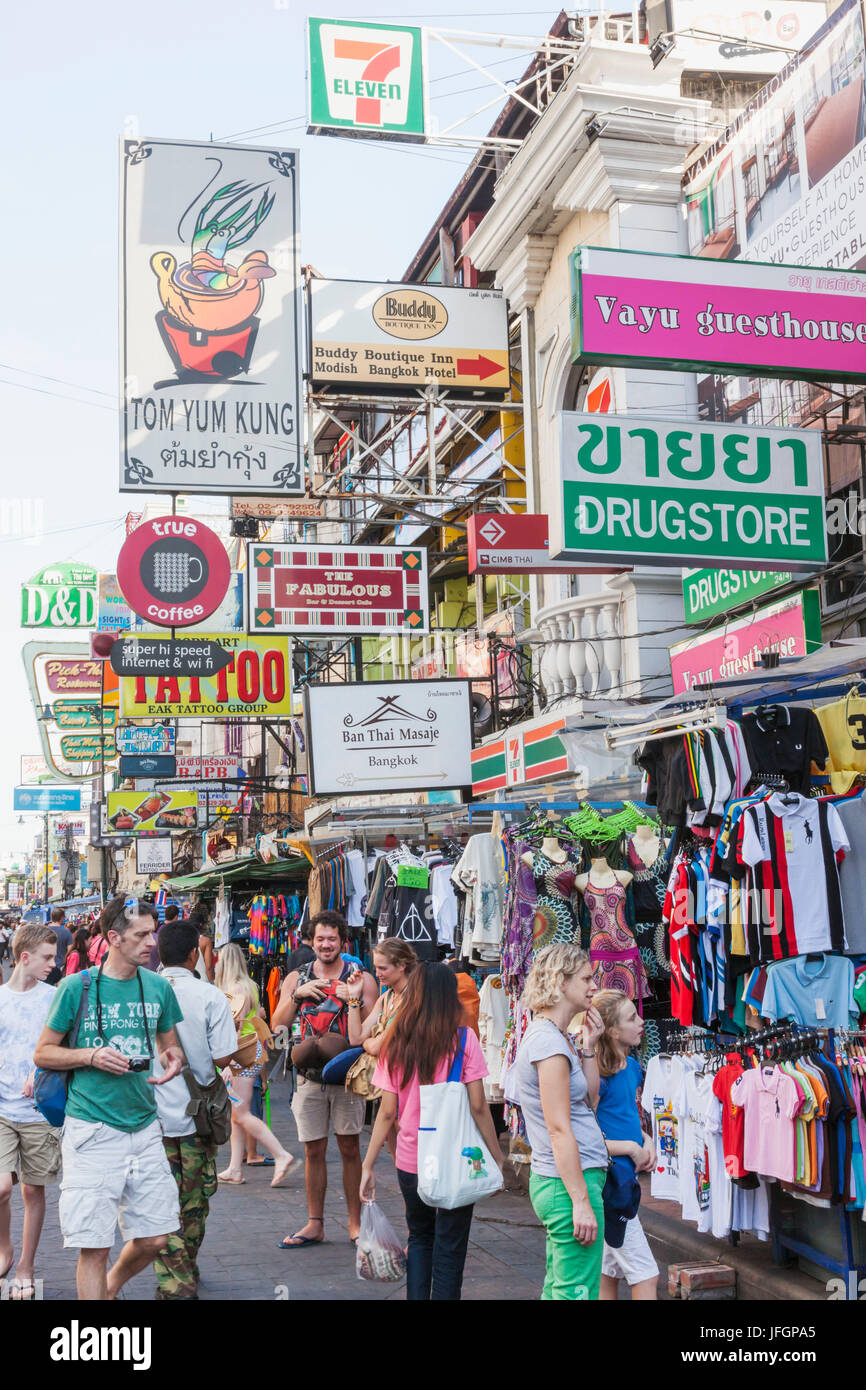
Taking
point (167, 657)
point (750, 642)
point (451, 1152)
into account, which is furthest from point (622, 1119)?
point (167, 657)

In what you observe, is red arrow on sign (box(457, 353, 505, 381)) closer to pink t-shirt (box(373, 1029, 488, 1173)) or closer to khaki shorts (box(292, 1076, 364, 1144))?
khaki shorts (box(292, 1076, 364, 1144))

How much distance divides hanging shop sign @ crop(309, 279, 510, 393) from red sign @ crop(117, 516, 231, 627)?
2749 mm

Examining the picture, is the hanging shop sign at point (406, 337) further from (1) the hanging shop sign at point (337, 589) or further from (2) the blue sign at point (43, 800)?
(2) the blue sign at point (43, 800)

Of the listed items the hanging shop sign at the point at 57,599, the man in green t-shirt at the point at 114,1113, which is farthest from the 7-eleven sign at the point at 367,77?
the hanging shop sign at the point at 57,599

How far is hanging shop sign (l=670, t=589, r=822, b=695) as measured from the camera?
400 inches

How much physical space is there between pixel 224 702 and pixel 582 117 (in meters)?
10.1

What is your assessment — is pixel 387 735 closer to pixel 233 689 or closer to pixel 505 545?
pixel 505 545

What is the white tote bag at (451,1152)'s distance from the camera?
18.5 feet

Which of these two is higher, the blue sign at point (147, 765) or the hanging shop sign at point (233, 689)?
the hanging shop sign at point (233, 689)

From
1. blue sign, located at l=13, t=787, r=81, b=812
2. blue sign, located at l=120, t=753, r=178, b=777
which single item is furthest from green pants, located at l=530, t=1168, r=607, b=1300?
blue sign, located at l=13, t=787, r=81, b=812

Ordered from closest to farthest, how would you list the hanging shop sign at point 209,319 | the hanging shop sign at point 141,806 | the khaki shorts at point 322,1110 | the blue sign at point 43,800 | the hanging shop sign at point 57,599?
the khaki shorts at point 322,1110
the hanging shop sign at point 209,319
the hanging shop sign at point 141,806
the hanging shop sign at point 57,599
the blue sign at point 43,800

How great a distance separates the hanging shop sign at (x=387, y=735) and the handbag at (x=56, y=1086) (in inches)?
303

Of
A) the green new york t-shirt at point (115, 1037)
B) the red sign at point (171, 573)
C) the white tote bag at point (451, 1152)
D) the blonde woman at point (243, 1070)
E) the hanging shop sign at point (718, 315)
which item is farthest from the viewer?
the red sign at point (171, 573)

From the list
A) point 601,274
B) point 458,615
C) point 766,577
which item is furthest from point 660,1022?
point 458,615
